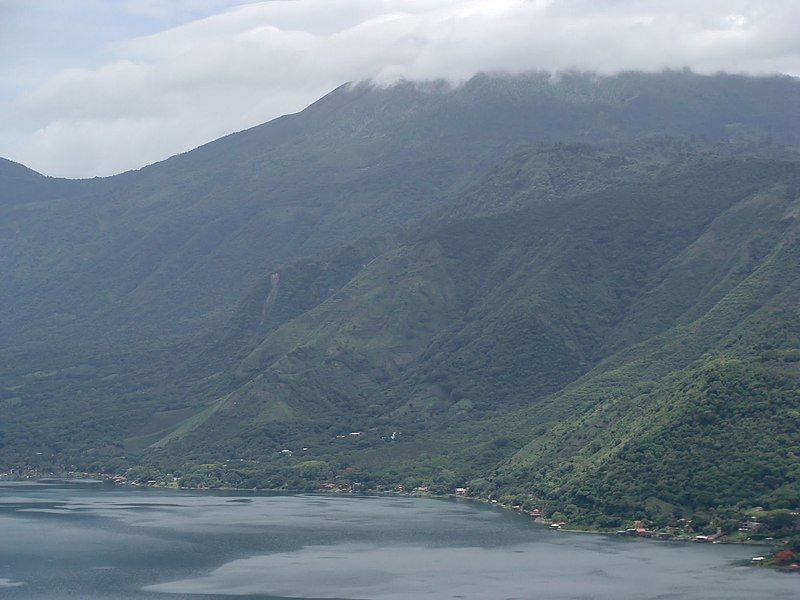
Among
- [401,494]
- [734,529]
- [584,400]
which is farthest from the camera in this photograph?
[584,400]

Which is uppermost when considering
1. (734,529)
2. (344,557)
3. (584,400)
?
(584,400)

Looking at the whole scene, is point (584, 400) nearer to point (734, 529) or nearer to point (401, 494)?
point (401, 494)

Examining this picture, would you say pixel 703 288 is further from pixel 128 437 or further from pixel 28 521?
pixel 28 521

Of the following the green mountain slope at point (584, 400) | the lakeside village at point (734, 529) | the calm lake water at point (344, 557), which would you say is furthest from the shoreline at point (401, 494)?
the green mountain slope at point (584, 400)

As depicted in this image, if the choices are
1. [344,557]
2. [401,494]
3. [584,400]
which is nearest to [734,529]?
[344,557]

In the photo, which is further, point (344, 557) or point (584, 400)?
point (584, 400)

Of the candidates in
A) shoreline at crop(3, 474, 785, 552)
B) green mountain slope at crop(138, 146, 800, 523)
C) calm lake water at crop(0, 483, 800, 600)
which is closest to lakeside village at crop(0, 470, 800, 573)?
shoreline at crop(3, 474, 785, 552)

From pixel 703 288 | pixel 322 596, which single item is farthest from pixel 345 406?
pixel 322 596

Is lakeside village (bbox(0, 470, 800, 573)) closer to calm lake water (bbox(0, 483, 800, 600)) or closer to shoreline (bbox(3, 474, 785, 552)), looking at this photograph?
shoreline (bbox(3, 474, 785, 552))
